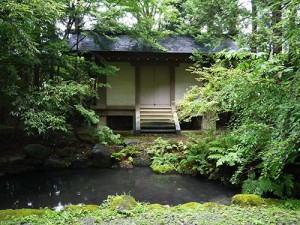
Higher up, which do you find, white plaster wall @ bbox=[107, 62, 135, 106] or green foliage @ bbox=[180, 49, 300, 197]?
white plaster wall @ bbox=[107, 62, 135, 106]

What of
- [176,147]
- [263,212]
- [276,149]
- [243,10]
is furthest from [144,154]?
[243,10]

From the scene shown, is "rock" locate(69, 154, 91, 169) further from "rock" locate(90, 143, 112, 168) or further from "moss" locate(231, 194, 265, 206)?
"moss" locate(231, 194, 265, 206)

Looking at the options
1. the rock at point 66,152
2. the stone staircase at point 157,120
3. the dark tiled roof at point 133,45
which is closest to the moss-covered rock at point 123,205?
the rock at point 66,152

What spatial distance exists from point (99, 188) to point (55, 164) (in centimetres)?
286

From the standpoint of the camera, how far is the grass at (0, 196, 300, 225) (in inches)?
Answer: 151

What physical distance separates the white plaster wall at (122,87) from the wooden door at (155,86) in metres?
0.55

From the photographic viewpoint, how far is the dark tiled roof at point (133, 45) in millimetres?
11766

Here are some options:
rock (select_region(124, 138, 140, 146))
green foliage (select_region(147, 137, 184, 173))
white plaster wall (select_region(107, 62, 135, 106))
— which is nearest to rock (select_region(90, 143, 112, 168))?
rock (select_region(124, 138, 140, 146))

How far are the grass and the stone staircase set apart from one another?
7.34 meters

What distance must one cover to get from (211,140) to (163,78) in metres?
5.82

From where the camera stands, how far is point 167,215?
13.5 ft

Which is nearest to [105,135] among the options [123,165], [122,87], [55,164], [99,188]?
[123,165]

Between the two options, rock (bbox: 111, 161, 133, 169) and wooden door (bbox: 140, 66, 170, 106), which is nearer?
rock (bbox: 111, 161, 133, 169)

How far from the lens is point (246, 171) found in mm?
6383
